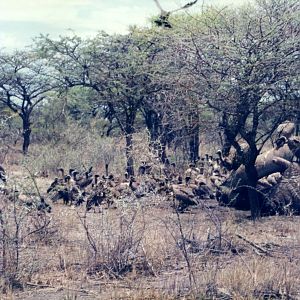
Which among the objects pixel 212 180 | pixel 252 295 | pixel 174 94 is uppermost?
pixel 174 94

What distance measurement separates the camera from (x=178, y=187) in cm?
1222

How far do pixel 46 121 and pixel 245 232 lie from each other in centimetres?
2031

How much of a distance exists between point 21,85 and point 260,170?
1913cm

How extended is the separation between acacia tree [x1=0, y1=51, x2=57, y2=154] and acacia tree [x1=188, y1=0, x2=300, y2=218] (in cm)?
1743

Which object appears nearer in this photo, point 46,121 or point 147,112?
point 147,112

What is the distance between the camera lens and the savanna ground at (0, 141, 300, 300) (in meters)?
6.84

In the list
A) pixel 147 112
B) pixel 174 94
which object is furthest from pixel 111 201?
pixel 147 112

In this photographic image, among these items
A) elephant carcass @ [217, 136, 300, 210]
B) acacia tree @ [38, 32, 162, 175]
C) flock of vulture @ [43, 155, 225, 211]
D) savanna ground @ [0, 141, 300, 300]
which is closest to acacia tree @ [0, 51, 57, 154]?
acacia tree @ [38, 32, 162, 175]

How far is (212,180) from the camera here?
14.1 m

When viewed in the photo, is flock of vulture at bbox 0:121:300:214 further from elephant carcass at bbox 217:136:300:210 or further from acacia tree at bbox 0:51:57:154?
acacia tree at bbox 0:51:57:154

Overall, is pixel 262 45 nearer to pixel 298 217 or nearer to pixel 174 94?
pixel 174 94

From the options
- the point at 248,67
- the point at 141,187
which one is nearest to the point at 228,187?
the point at 141,187

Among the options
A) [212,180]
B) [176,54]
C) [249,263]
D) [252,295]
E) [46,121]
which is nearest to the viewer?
[252,295]

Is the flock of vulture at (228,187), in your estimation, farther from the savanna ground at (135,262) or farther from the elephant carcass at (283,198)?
the savanna ground at (135,262)
